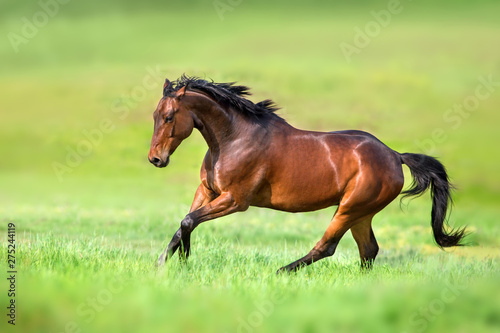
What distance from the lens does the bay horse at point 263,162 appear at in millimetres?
6848

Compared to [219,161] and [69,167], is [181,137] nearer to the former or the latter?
[219,161]

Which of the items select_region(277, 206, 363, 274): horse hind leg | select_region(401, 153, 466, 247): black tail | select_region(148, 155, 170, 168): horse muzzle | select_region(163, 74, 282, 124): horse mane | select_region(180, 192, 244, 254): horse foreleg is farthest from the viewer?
select_region(401, 153, 466, 247): black tail

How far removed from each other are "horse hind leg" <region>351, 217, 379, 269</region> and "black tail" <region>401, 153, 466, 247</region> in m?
0.70

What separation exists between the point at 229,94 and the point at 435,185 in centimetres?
306

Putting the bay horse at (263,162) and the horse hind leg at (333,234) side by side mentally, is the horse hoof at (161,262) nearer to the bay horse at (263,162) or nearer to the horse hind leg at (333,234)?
the bay horse at (263,162)

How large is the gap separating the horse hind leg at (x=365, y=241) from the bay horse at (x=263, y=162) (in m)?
0.26

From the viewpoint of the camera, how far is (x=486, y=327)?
14.0 ft

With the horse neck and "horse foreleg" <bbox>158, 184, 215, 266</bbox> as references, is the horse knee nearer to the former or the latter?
"horse foreleg" <bbox>158, 184, 215, 266</bbox>

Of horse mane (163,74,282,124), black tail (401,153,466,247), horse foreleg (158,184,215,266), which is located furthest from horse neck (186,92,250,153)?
black tail (401,153,466,247)

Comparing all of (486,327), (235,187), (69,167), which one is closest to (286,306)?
(486,327)

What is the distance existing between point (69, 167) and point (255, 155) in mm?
15888

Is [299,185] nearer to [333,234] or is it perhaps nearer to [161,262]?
[333,234]

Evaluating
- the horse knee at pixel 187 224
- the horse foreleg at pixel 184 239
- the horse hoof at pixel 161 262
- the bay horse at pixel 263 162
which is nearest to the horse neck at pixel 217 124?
the bay horse at pixel 263 162

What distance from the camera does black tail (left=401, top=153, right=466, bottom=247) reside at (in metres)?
7.98
